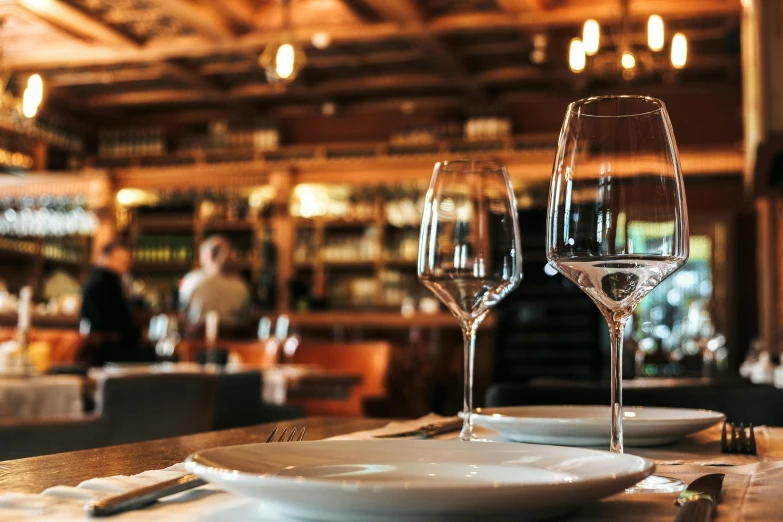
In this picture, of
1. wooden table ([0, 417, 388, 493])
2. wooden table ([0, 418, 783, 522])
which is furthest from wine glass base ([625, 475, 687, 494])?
wooden table ([0, 417, 388, 493])

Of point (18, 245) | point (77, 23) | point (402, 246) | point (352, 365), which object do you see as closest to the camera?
point (352, 365)

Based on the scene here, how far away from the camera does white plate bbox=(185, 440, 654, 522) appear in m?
0.43

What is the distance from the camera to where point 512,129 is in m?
9.12

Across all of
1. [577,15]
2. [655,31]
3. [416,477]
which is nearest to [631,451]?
[416,477]

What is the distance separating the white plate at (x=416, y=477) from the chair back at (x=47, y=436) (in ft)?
5.27

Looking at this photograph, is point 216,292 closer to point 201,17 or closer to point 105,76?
point 201,17

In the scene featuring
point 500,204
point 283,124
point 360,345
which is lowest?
point 360,345

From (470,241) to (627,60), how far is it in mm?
4389

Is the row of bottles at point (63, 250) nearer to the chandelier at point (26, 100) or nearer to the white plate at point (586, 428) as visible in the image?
the chandelier at point (26, 100)

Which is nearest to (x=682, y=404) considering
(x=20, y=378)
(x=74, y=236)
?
(x=20, y=378)

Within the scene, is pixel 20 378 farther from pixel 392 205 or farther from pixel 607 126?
pixel 392 205

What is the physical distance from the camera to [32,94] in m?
5.17

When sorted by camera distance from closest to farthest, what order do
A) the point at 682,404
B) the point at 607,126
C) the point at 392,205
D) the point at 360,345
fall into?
1. the point at 607,126
2. the point at 682,404
3. the point at 360,345
4. the point at 392,205

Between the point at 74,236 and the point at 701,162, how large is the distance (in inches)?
263
